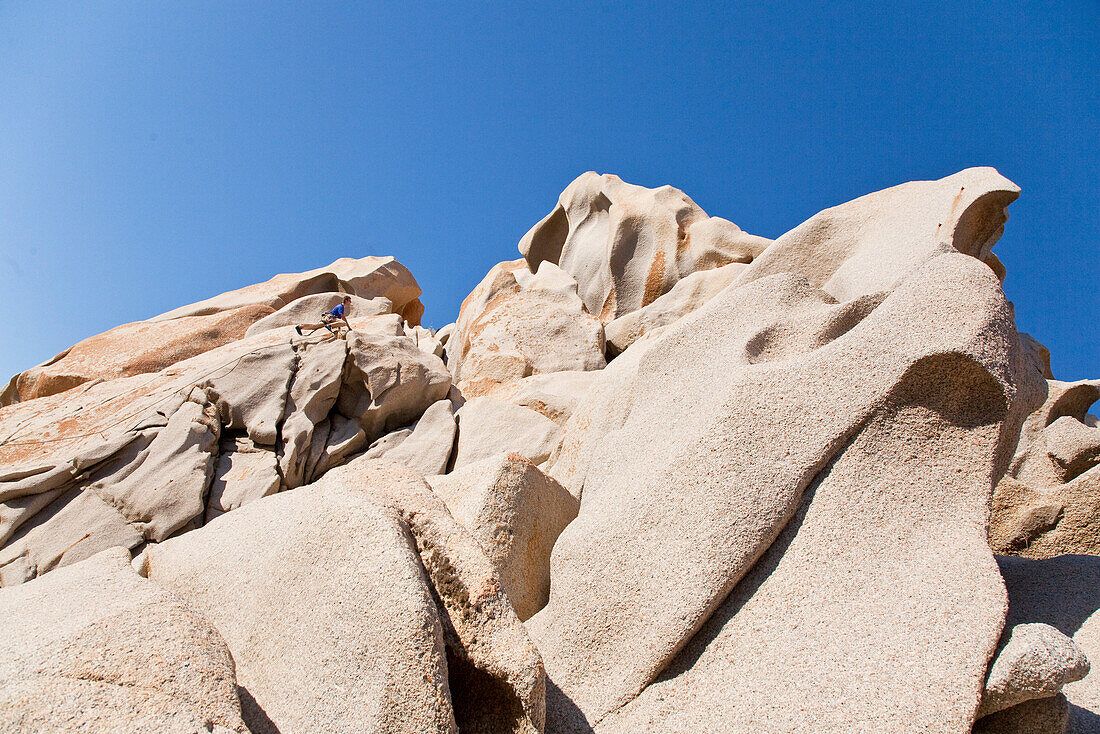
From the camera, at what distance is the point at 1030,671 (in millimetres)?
2691

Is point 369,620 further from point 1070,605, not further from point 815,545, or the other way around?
point 1070,605

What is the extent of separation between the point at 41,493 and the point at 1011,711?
26.4ft

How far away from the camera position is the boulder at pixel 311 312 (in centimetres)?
1173

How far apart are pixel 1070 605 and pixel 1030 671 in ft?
4.05

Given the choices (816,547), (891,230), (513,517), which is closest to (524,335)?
(891,230)

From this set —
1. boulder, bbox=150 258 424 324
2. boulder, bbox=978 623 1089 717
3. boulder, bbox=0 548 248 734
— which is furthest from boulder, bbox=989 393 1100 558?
boulder, bbox=150 258 424 324

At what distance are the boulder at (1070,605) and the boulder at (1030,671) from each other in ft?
2.10

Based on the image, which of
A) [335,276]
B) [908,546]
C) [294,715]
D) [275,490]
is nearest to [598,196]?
[335,276]

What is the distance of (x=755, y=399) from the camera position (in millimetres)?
3742

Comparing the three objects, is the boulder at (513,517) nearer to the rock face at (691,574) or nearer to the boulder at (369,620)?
the rock face at (691,574)

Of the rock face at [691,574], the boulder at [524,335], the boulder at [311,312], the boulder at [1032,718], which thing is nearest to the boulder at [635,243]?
the boulder at [524,335]

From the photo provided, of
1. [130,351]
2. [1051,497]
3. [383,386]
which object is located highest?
[1051,497]

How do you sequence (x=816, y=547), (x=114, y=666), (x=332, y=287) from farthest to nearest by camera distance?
(x=332, y=287) < (x=816, y=547) < (x=114, y=666)

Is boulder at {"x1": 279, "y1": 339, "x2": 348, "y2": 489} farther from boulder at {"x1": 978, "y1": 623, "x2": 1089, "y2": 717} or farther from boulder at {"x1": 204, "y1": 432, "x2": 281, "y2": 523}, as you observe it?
boulder at {"x1": 978, "y1": 623, "x2": 1089, "y2": 717}
